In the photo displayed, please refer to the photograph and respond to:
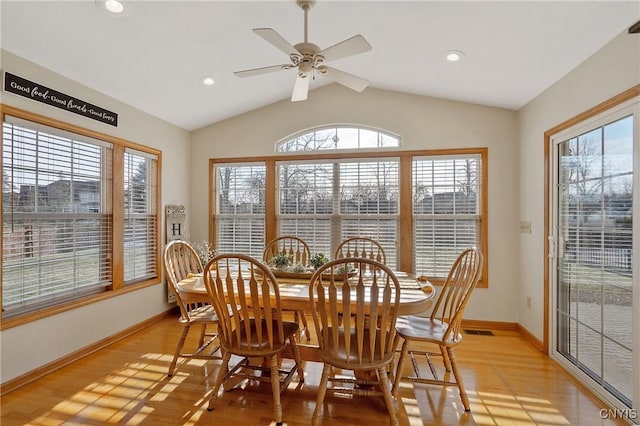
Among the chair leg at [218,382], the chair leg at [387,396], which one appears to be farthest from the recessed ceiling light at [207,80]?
the chair leg at [387,396]

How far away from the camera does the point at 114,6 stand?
2.13 metres

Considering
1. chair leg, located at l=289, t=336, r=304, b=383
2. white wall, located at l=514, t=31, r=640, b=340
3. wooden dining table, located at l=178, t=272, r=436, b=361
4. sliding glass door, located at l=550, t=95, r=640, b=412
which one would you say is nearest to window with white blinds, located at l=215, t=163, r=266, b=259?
wooden dining table, located at l=178, t=272, r=436, b=361

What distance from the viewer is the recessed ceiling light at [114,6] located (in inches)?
82.5

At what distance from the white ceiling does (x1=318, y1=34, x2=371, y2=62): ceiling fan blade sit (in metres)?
0.51

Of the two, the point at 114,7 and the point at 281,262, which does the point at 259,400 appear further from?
the point at 114,7

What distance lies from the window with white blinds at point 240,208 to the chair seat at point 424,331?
95.2 inches

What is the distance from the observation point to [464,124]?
3809 millimetres

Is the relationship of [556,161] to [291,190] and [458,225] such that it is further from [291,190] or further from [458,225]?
[291,190]

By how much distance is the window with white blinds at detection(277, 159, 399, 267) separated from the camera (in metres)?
4.05

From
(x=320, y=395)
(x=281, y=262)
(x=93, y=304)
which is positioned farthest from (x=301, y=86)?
(x=93, y=304)

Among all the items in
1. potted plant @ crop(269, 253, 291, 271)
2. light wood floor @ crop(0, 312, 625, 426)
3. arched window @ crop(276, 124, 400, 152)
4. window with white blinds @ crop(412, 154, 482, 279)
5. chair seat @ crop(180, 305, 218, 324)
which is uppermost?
arched window @ crop(276, 124, 400, 152)

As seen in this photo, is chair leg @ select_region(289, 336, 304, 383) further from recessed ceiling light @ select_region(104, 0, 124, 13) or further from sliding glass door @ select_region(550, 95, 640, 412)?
recessed ceiling light @ select_region(104, 0, 124, 13)

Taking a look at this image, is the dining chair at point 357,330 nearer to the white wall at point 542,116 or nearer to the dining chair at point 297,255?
the dining chair at point 297,255

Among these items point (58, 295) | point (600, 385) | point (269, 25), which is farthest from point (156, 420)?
point (600, 385)
